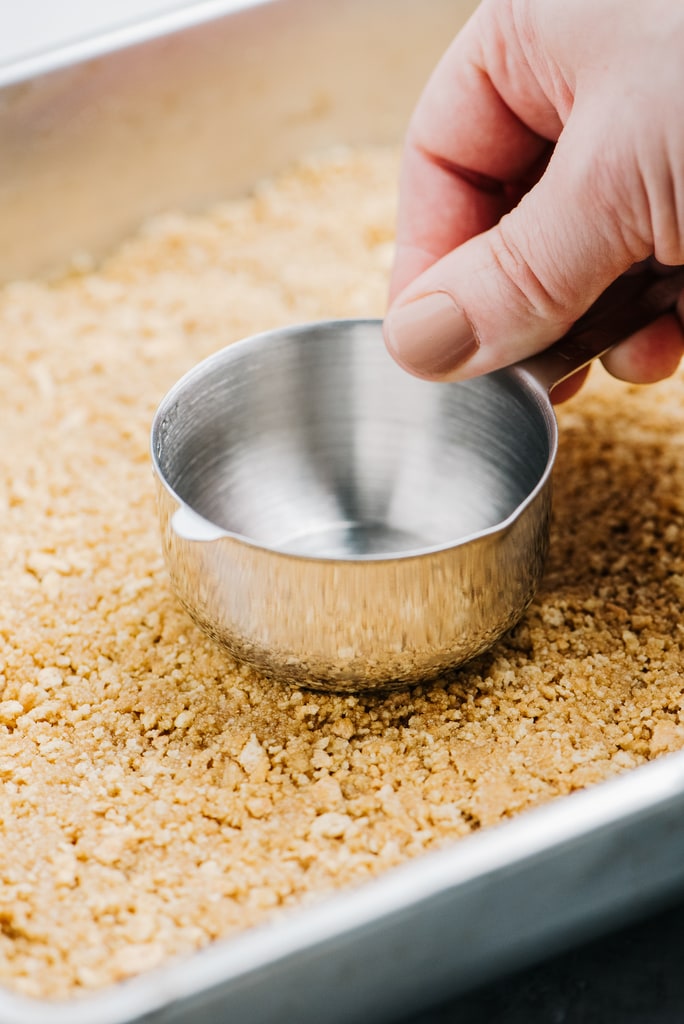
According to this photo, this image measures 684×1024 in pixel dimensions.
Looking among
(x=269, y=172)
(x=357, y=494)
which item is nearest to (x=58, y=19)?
(x=269, y=172)

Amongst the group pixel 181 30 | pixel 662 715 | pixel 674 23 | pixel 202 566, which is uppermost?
pixel 674 23

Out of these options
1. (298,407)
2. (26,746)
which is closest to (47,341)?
(298,407)

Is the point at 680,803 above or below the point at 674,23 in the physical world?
Result: below

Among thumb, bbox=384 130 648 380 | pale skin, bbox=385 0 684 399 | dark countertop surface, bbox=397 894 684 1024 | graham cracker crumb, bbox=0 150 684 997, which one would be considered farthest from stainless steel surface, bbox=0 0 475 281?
dark countertop surface, bbox=397 894 684 1024

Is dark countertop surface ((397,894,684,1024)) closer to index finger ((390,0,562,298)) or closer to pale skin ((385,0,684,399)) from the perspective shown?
pale skin ((385,0,684,399))

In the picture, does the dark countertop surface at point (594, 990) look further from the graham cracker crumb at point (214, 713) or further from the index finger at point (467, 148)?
the index finger at point (467, 148)

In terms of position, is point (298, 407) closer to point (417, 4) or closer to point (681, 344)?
point (681, 344)

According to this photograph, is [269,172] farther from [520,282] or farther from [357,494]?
[520,282]
